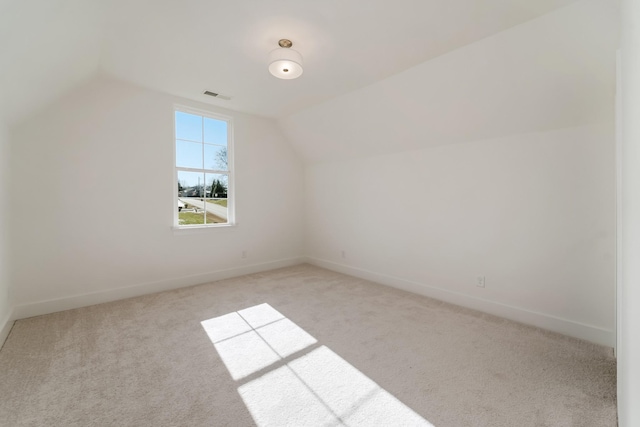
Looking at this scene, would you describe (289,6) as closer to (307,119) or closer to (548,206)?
(307,119)

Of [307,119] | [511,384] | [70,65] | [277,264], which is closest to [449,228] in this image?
[511,384]

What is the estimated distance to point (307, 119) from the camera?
14.3ft

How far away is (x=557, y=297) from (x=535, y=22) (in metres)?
2.35

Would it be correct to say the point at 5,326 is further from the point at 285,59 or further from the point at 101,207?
the point at 285,59

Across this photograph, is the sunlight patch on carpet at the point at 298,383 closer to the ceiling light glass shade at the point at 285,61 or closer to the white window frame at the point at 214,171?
the white window frame at the point at 214,171

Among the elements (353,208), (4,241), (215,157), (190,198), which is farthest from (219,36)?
(353,208)

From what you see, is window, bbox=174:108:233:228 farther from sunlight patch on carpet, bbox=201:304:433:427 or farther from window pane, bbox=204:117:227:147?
sunlight patch on carpet, bbox=201:304:433:427

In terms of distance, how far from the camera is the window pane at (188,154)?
395 centimetres

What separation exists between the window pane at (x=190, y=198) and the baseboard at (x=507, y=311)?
103 inches

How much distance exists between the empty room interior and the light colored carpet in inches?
0.7

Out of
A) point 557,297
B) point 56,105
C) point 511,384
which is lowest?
point 511,384

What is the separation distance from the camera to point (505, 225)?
9.55 ft

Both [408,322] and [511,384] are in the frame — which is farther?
[408,322]

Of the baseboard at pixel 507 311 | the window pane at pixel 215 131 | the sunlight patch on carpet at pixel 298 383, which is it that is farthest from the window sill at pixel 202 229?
the baseboard at pixel 507 311
